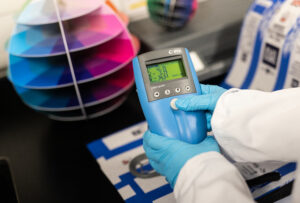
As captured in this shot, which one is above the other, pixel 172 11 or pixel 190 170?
pixel 172 11

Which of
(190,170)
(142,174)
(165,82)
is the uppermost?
(165,82)

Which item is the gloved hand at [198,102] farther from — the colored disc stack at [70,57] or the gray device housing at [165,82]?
the colored disc stack at [70,57]

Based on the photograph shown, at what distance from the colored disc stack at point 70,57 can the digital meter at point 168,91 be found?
0.20 meters

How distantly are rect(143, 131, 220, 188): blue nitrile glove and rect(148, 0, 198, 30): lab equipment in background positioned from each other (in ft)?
1.56

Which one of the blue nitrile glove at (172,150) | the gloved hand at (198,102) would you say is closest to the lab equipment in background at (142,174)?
the blue nitrile glove at (172,150)

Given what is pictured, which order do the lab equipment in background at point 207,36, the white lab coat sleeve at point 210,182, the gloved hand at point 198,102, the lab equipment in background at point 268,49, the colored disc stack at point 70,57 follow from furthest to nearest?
the lab equipment in background at point 207,36, the lab equipment in background at point 268,49, the colored disc stack at point 70,57, the gloved hand at point 198,102, the white lab coat sleeve at point 210,182

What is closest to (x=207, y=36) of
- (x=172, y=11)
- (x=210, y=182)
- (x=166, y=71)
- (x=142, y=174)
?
(x=172, y=11)

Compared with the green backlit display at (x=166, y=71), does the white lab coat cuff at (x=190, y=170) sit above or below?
below

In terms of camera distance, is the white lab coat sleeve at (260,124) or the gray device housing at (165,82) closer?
the white lab coat sleeve at (260,124)

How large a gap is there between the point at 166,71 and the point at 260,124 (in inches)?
9.3

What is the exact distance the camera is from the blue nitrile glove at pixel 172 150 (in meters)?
0.60

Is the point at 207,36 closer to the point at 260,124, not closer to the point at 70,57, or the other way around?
the point at 70,57

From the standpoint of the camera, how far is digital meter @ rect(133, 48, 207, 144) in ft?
2.07

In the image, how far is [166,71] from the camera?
2.24 ft
